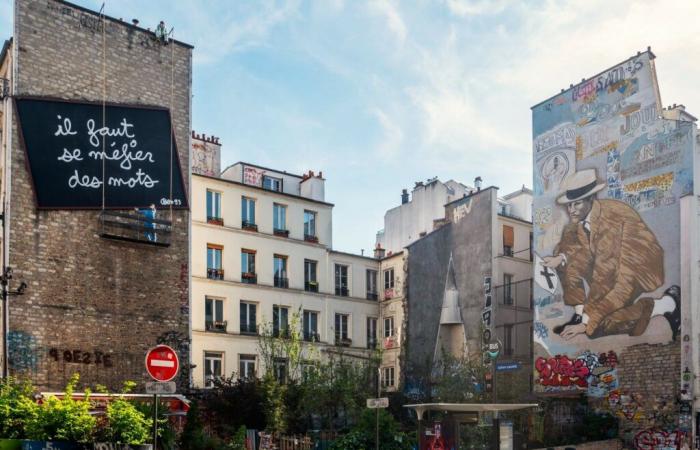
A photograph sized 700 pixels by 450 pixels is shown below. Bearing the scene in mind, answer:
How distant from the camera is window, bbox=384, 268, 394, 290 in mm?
44031

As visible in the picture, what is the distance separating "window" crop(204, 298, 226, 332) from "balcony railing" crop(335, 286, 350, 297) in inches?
273


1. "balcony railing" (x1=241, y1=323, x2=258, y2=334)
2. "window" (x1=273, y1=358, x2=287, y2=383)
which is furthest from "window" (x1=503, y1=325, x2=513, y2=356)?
"balcony railing" (x1=241, y1=323, x2=258, y2=334)

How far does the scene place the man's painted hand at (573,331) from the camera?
110 feet

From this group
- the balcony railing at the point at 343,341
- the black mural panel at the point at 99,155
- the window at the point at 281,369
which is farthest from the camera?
the balcony railing at the point at 343,341

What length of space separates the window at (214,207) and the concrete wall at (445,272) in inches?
418

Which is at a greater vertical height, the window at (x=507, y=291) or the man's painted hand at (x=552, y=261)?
the man's painted hand at (x=552, y=261)

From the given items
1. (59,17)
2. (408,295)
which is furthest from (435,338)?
(59,17)

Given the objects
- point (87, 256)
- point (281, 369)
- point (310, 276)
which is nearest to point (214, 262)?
point (310, 276)

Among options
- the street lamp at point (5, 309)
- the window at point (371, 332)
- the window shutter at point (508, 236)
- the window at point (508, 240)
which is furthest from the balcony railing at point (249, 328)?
the street lamp at point (5, 309)

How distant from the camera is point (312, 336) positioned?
131 ft

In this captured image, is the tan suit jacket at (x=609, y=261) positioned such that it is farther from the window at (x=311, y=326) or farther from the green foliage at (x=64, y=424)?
the green foliage at (x=64, y=424)

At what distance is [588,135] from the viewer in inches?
1355

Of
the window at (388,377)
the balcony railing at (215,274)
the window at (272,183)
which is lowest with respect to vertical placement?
the window at (388,377)

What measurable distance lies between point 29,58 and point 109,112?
2857mm
